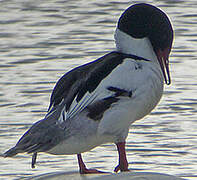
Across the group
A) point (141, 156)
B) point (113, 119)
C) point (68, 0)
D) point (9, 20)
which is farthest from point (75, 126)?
point (68, 0)

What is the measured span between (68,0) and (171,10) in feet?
6.93

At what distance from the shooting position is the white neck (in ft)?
24.7

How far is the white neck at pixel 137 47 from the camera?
753cm

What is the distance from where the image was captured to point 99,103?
736 cm

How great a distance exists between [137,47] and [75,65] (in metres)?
4.06

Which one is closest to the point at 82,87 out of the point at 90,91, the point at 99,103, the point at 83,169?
the point at 90,91

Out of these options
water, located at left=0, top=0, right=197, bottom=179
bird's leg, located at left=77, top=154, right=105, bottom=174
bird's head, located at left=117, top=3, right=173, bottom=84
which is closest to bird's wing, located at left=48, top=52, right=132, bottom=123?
bird's head, located at left=117, top=3, right=173, bottom=84

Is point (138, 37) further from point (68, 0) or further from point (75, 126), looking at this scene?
point (68, 0)

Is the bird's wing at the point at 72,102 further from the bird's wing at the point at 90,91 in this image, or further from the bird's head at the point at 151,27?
the bird's head at the point at 151,27

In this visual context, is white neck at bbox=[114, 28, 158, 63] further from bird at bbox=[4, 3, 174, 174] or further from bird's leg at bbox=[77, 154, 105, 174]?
bird's leg at bbox=[77, 154, 105, 174]

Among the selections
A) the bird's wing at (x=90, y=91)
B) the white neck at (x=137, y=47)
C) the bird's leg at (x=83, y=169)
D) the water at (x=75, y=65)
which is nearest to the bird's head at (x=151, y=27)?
the white neck at (x=137, y=47)

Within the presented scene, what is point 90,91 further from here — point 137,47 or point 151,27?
point 151,27

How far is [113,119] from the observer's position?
7352mm

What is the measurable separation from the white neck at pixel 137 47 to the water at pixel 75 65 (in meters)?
1.19
